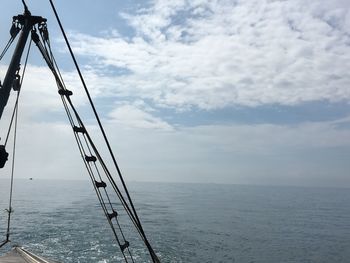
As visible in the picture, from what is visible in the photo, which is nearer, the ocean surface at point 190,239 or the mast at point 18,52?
the mast at point 18,52

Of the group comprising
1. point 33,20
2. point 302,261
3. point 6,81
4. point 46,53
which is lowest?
point 302,261

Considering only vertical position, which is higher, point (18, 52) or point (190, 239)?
point (18, 52)

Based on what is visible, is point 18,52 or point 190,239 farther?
point 190,239

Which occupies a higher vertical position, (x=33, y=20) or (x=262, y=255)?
(x=33, y=20)

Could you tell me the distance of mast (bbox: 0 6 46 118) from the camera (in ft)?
33.4

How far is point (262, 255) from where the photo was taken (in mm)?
53312

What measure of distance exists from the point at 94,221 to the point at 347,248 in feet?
168

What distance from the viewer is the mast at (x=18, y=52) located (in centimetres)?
1020

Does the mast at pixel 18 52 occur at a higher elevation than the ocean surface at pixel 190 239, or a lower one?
higher

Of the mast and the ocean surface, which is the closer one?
the mast

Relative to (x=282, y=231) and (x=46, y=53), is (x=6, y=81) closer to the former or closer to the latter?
(x=46, y=53)

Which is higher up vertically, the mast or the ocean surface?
the mast

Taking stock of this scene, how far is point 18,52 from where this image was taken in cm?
1074

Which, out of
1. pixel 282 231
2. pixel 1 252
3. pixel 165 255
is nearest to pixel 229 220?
pixel 282 231
